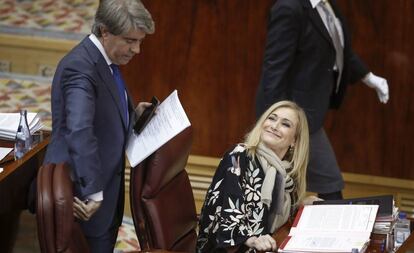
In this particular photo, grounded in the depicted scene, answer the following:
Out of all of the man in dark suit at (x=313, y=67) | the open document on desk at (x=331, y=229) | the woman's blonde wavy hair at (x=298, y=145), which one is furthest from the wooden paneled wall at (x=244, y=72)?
the open document on desk at (x=331, y=229)

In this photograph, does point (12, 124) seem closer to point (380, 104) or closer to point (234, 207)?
point (234, 207)

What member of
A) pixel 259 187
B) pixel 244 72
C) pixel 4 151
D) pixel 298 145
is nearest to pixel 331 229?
pixel 259 187

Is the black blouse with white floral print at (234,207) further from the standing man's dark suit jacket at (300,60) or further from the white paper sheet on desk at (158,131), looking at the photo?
the standing man's dark suit jacket at (300,60)

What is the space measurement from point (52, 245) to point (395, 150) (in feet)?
7.49

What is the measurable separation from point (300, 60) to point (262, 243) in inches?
44.8

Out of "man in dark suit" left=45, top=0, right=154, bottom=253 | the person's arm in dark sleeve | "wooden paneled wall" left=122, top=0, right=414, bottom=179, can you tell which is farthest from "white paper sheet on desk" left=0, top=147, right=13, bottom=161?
"wooden paneled wall" left=122, top=0, right=414, bottom=179

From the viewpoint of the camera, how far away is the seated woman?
281cm

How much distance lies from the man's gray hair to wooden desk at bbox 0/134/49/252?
1.72 ft

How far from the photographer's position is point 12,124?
3.17 metres

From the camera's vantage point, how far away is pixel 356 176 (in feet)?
14.3

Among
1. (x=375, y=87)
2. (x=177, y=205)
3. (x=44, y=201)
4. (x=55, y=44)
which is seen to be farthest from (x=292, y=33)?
(x=55, y=44)

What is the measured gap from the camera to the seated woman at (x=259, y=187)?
2809mm

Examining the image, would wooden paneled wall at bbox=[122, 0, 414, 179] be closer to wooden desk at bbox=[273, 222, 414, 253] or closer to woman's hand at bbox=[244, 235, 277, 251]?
wooden desk at bbox=[273, 222, 414, 253]

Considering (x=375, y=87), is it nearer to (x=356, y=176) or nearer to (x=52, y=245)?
(x=356, y=176)
